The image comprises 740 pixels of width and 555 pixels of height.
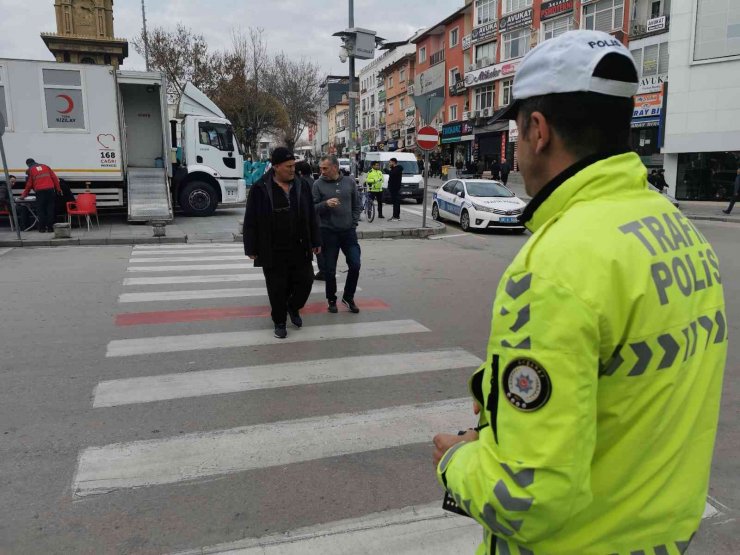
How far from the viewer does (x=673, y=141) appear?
26.2 m

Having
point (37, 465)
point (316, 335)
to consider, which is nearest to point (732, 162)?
point (316, 335)

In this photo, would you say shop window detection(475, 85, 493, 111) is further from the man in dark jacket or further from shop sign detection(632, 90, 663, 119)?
the man in dark jacket

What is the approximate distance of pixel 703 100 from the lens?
2497 cm

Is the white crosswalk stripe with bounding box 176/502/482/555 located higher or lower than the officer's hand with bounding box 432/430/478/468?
lower

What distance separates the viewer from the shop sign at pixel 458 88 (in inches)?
1855

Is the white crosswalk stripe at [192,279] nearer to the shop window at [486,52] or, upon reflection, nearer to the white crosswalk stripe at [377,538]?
the white crosswalk stripe at [377,538]

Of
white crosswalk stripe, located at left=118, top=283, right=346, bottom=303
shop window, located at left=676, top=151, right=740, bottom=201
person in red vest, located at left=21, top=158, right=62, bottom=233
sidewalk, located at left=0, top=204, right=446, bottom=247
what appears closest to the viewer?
white crosswalk stripe, located at left=118, top=283, right=346, bottom=303

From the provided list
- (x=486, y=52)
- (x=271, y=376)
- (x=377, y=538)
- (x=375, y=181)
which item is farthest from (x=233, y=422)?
(x=486, y=52)

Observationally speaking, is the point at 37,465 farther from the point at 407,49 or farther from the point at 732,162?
the point at 407,49

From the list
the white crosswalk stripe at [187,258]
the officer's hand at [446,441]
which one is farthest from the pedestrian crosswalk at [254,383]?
the white crosswalk stripe at [187,258]

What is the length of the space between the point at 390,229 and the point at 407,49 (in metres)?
56.3

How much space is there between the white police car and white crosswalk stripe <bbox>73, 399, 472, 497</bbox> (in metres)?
11.6

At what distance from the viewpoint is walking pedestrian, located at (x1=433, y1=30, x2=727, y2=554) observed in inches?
41.6

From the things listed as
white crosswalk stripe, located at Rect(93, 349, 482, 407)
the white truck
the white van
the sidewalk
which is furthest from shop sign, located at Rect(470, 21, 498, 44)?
white crosswalk stripe, located at Rect(93, 349, 482, 407)
